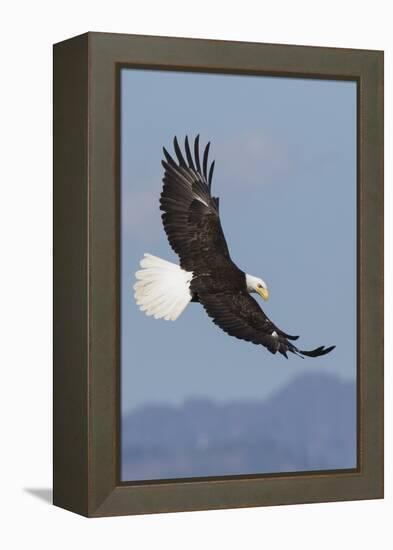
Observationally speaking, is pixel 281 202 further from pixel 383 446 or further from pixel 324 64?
pixel 383 446

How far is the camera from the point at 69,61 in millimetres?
8992

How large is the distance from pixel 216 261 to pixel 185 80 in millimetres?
903

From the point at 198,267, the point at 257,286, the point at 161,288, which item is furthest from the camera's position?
the point at 257,286

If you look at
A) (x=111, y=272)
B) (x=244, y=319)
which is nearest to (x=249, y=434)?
(x=244, y=319)

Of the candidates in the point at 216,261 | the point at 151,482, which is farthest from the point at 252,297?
the point at 151,482

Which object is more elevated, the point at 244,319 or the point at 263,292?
the point at 263,292

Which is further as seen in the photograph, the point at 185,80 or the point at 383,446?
the point at 383,446

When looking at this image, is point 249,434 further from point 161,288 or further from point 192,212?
point 192,212

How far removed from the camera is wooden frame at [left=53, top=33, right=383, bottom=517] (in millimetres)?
8758

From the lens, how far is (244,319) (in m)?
9.16

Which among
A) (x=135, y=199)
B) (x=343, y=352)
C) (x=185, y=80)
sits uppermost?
(x=185, y=80)

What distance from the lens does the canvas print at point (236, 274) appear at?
8906mm

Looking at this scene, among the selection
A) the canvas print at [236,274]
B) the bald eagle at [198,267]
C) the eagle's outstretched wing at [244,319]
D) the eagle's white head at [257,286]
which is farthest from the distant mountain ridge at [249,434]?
the eagle's white head at [257,286]

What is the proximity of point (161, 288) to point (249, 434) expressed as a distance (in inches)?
35.5
